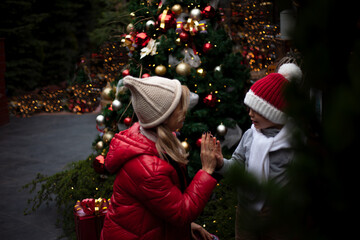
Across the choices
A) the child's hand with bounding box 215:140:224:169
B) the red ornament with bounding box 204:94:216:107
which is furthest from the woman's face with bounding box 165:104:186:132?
the red ornament with bounding box 204:94:216:107

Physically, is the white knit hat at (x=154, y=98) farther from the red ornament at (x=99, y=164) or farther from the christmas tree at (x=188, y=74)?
the red ornament at (x=99, y=164)

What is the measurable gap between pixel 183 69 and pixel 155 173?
2588 mm

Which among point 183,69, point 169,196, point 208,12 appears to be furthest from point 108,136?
point 169,196

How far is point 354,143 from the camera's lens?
0.63m

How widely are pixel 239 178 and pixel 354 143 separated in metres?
0.20

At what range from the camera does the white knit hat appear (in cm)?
209

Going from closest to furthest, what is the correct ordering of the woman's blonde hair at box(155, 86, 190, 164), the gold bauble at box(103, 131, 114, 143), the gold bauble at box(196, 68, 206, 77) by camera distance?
1. the woman's blonde hair at box(155, 86, 190, 164)
2. the gold bauble at box(196, 68, 206, 77)
3. the gold bauble at box(103, 131, 114, 143)

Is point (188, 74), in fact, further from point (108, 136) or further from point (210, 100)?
point (108, 136)

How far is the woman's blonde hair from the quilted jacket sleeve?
0.10 metres

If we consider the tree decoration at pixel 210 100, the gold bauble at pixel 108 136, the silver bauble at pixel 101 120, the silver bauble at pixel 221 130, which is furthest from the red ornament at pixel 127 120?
the silver bauble at pixel 221 130

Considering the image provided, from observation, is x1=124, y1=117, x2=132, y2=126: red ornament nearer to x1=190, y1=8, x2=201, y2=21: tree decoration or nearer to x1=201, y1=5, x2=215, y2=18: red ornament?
x1=190, y1=8, x2=201, y2=21: tree decoration

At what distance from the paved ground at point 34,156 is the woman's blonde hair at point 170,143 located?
3038mm

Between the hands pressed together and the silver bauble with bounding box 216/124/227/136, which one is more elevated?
the hands pressed together

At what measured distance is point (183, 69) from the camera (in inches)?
174
